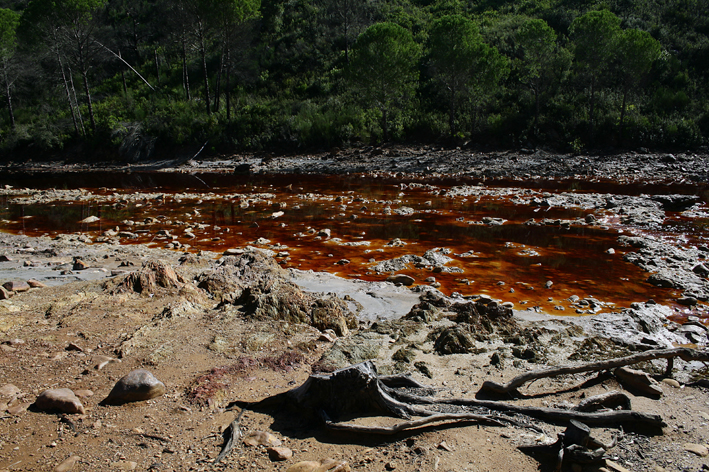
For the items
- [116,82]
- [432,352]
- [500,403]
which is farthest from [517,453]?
[116,82]

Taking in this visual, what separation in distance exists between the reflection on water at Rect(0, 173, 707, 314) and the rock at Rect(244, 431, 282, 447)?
457 cm

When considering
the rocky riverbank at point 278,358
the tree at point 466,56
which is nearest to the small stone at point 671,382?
the rocky riverbank at point 278,358

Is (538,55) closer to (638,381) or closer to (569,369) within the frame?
(638,381)

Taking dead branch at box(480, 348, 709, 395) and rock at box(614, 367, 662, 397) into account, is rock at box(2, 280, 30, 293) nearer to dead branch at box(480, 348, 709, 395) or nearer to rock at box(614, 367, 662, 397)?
dead branch at box(480, 348, 709, 395)

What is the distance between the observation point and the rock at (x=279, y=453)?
10.2 feet

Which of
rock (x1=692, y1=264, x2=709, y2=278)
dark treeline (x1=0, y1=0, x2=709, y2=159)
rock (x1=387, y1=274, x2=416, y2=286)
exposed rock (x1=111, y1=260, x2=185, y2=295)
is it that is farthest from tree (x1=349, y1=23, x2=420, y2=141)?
exposed rock (x1=111, y1=260, x2=185, y2=295)

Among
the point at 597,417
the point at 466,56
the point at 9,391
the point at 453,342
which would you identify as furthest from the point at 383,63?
the point at 9,391

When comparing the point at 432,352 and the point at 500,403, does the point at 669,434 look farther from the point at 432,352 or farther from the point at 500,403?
the point at 432,352

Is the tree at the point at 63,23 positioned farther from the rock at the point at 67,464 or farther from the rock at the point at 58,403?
the rock at the point at 67,464

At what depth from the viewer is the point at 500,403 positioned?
3678mm

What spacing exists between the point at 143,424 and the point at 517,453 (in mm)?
2736

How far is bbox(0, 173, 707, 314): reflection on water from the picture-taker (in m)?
8.04

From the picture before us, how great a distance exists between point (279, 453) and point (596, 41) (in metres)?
31.5

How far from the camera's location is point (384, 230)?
1200 centimetres
